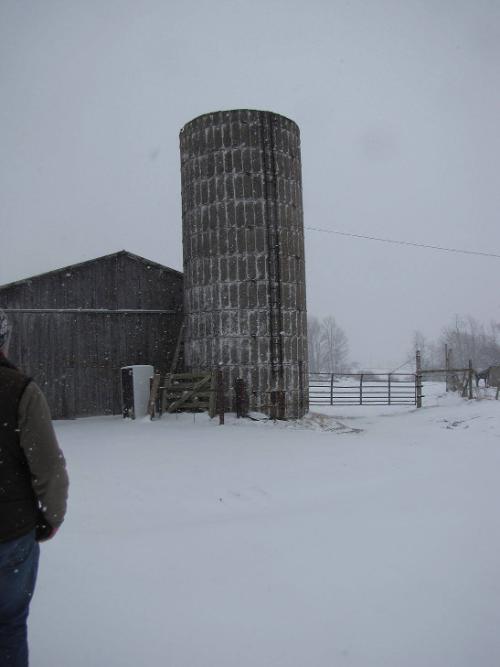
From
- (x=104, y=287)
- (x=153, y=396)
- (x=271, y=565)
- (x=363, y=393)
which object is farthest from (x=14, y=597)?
(x=363, y=393)

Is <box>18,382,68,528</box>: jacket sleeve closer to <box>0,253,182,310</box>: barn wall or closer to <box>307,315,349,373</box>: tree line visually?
<box>0,253,182,310</box>: barn wall

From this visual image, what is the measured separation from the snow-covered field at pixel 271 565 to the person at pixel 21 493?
76 cm

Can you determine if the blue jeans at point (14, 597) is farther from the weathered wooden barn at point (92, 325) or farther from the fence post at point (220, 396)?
the weathered wooden barn at point (92, 325)

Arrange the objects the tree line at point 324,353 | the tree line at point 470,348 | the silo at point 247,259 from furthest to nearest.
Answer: the tree line at point 324,353, the tree line at point 470,348, the silo at point 247,259

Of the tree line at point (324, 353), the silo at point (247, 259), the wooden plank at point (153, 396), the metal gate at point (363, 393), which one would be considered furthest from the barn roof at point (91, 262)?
the tree line at point (324, 353)

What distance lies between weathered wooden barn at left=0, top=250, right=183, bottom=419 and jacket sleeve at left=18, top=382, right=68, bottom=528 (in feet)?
38.2

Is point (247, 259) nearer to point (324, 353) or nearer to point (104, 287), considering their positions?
point (104, 287)

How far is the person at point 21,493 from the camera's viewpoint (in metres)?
2.20

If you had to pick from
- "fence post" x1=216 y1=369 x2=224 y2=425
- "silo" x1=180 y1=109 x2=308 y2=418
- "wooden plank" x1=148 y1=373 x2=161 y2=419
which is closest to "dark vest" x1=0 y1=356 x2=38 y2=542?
"fence post" x1=216 y1=369 x2=224 y2=425

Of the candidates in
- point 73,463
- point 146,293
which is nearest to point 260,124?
point 146,293

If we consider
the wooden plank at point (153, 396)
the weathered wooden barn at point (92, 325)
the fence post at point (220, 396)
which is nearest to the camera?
the fence post at point (220, 396)

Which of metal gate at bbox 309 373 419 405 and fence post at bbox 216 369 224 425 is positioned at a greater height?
fence post at bbox 216 369 224 425

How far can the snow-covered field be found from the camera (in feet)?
9.53

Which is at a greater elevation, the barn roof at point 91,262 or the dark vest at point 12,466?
the barn roof at point 91,262
